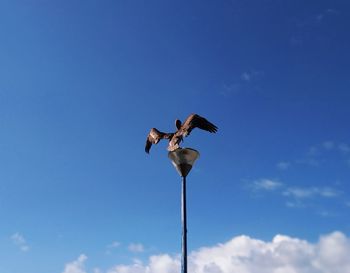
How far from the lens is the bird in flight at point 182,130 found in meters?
10.8

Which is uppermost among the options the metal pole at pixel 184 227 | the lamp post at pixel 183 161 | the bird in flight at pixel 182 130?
the bird in flight at pixel 182 130

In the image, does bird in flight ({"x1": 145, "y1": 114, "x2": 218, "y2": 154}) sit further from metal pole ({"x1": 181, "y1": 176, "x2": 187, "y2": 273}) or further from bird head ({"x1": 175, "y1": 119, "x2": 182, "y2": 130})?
metal pole ({"x1": 181, "y1": 176, "x2": 187, "y2": 273})

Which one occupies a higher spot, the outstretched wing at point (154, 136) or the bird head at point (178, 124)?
the outstretched wing at point (154, 136)

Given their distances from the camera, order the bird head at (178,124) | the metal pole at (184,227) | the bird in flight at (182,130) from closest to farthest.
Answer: the metal pole at (184,227) → the bird in flight at (182,130) → the bird head at (178,124)

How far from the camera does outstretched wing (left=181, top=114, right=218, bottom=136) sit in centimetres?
1095

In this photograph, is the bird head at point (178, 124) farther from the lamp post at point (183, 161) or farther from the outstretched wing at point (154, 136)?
the lamp post at point (183, 161)

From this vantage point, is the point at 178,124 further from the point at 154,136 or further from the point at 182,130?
the point at 154,136

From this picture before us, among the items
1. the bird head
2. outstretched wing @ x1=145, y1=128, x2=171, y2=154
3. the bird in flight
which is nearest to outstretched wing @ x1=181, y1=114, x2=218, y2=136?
the bird in flight

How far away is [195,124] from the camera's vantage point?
11.2 meters

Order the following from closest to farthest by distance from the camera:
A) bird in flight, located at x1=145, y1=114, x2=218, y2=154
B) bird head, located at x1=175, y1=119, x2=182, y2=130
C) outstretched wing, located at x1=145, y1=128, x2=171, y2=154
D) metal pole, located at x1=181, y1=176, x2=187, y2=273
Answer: metal pole, located at x1=181, y1=176, x2=187, y2=273
bird in flight, located at x1=145, y1=114, x2=218, y2=154
bird head, located at x1=175, y1=119, x2=182, y2=130
outstretched wing, located at x1=145, y1=128, x2=171, y2=154

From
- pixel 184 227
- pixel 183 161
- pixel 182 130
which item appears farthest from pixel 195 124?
pixel 184 227

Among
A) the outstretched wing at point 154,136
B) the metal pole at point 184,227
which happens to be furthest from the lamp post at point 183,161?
the outstretched wing at point 154,136

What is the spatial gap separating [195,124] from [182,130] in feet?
1.22

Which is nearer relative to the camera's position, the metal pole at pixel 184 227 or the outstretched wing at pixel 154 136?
the metal pole at pixel 184 227
